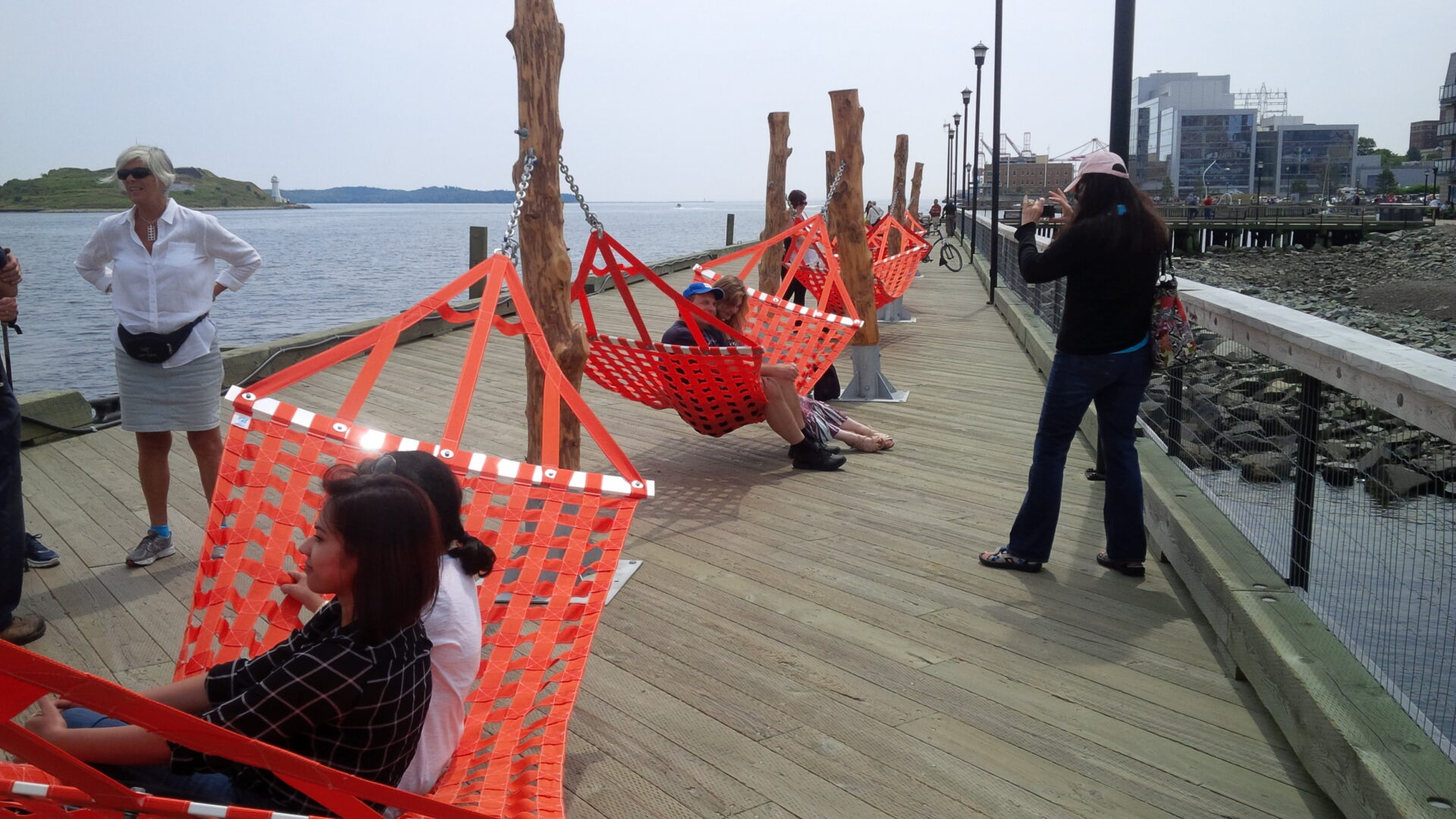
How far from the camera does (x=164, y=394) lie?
342 centimetres

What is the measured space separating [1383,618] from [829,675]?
1.27 metres

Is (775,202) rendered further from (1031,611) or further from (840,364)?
(1031,611)

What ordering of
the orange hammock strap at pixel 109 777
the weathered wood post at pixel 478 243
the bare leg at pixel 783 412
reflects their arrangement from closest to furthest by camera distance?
the orange hammock strap at pixel 109 777 < the bare leg at pixel 783 412 < the weathered wood post at pixel 478 243

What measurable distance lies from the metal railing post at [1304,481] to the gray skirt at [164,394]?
3020mm

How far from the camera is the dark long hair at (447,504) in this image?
1.74 metres

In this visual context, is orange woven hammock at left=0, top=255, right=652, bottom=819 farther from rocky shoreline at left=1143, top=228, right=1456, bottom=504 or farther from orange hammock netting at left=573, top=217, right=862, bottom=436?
orange hammock netting at left=573, top=217, right=862, bottom=436

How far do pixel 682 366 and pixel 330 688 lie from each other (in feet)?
9.46

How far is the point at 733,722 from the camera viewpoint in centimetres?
246

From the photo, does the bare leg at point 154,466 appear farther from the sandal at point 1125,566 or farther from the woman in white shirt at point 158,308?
the sandal at point 1125,566

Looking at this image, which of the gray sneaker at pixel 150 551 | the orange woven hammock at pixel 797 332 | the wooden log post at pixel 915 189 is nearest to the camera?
the gray sneaker at pixel 150 551

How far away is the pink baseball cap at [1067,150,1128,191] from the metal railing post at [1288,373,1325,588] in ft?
2.60

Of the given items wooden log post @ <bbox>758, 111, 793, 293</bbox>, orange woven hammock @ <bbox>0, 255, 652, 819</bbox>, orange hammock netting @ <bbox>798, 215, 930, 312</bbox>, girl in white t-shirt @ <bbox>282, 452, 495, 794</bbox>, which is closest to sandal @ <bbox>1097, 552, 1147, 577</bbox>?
orange woven hammock @ <bbox>0, 255, 652, 819</bbox>

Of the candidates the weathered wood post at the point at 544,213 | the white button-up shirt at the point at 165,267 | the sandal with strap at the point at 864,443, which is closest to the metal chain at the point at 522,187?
the weathered wood post at the point at 544,213

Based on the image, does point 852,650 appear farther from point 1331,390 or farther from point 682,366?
point 1331,390
